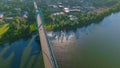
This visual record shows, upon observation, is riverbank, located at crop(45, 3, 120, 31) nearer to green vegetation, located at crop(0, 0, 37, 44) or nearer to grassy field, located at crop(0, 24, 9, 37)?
green vegetation, located at crop(0, 0, 37, 44)

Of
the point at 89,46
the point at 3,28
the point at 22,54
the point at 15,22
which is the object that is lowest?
the point at 89,46

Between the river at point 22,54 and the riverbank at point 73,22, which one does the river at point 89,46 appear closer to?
the riverbank at point 73,22

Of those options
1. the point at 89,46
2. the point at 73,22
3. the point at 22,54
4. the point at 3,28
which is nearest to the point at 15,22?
the point at 3,28

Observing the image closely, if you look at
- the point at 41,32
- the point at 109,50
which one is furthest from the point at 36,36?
the point at 109,50

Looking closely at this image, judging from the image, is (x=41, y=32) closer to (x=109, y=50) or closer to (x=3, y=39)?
(x=3, y=39)

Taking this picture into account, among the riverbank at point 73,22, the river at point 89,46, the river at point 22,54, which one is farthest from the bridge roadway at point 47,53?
the riverbank at point 73,22

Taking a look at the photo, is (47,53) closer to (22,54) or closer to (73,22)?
(22,54)
